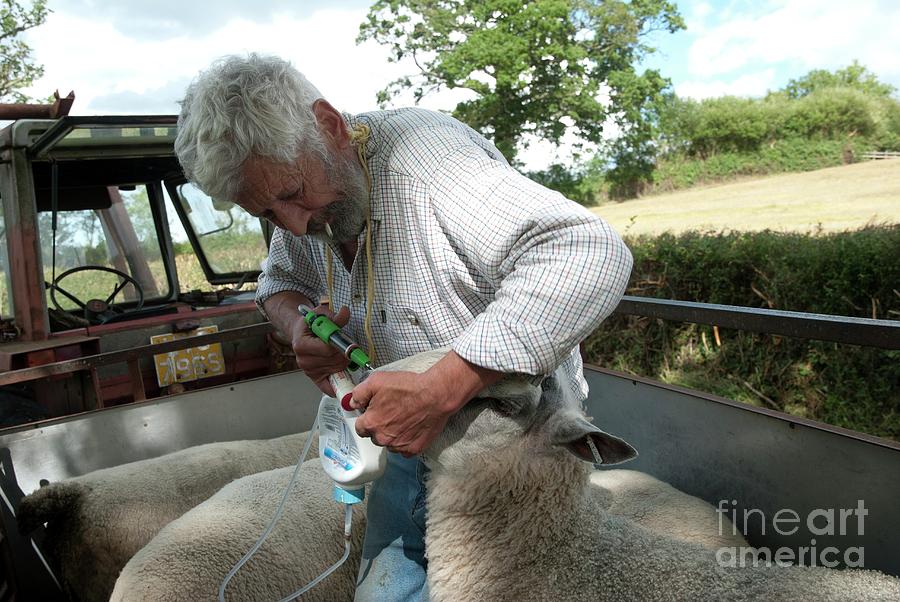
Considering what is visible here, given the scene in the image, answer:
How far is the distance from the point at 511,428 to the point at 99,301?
3.97 meters

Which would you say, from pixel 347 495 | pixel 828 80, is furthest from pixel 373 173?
pixel 828 80

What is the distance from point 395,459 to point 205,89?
108 centimetres

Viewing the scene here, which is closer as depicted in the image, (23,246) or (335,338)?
(335,338)

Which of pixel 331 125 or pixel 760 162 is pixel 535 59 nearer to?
pixel 760 162

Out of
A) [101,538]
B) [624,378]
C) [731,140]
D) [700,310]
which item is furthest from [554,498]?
[731,140]

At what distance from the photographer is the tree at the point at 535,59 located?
61.3 feet

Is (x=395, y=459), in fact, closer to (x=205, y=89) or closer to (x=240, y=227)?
(x=205, y=89)

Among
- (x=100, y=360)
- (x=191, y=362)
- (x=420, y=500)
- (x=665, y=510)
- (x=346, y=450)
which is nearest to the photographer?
(x=346, y=450)

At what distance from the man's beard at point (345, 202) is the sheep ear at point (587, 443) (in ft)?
2.40

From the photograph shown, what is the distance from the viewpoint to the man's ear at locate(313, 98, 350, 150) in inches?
67.7

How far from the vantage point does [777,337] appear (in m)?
6.52

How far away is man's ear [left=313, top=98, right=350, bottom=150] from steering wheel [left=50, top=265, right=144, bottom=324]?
137 inches

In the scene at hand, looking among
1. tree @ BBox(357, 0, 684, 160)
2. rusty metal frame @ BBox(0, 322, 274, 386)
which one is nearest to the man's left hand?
rusty metal frame @ BBox(0, 322, 274, 386)

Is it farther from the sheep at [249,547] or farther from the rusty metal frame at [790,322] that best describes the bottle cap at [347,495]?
the rusty metal frame at [790,322]
